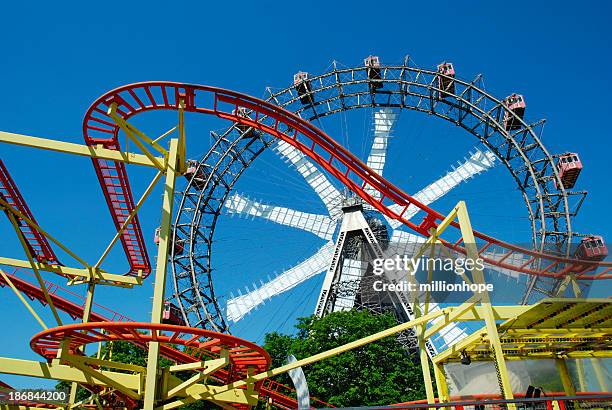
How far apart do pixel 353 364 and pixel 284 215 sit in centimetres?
1511

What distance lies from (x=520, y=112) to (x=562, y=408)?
2793 centimetres

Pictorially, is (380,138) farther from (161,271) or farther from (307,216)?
(161,271)

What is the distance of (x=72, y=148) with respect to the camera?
11.6m

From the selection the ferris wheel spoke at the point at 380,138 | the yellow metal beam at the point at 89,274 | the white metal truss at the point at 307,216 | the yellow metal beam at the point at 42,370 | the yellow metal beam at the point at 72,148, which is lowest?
the yellow metal beam at the point at 42,370

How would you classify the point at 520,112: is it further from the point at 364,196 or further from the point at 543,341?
the point at 543,341

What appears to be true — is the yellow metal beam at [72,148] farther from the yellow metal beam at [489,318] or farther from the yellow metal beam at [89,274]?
the yellow metal beam at [489,318]

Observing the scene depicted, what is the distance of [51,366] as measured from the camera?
33.1ft

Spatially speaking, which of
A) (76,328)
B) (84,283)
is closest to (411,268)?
(76,328)

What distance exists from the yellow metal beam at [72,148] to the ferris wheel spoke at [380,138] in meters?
25.2

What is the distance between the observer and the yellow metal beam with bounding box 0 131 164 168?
435 inches

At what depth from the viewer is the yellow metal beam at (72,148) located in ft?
36.2

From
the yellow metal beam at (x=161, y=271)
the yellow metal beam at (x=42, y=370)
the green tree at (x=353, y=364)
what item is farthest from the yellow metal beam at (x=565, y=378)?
the yellow metal beam at (x=42, y=370)

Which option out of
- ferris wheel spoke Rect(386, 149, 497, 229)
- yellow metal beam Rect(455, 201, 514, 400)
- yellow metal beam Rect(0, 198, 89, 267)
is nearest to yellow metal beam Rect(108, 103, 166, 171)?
yellow metal beam Rect(0, 198, 89, 267)

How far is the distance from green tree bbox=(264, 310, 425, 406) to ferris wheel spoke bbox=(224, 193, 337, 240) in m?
8.45
